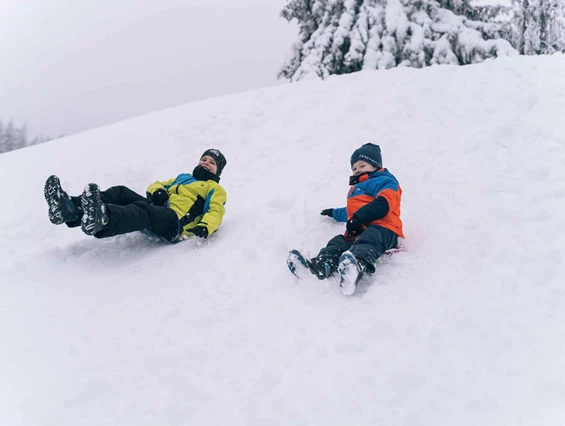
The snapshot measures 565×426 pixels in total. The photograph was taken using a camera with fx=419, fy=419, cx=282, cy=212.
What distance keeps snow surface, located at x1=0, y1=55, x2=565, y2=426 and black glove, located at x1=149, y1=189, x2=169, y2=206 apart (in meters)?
0.44

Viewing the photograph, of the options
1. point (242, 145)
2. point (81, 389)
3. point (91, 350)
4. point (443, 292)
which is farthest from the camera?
point (242, 145)

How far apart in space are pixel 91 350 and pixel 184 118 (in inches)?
260

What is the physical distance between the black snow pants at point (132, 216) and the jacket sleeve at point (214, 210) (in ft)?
1.12

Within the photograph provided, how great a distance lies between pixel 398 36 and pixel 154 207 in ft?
33.3

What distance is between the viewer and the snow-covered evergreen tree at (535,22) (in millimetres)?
12086

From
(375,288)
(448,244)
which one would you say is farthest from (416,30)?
(375,288)

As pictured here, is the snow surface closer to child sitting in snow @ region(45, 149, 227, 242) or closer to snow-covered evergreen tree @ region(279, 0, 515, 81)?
child sitting in snow @ region(45, 149, 227, 242)

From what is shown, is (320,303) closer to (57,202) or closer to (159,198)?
(57,202)

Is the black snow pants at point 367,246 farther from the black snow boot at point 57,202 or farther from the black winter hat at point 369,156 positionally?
the black snow boot at point 57,202

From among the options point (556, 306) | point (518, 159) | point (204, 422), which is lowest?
point (204, 422)

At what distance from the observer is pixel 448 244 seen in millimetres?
3330

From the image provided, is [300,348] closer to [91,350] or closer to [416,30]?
[91,350]

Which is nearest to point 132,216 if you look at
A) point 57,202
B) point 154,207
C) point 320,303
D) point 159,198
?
point 154,207

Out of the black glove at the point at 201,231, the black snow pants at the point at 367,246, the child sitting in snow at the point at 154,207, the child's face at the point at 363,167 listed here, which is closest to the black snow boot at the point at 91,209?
the child sitting in snow at the point at 154,207
